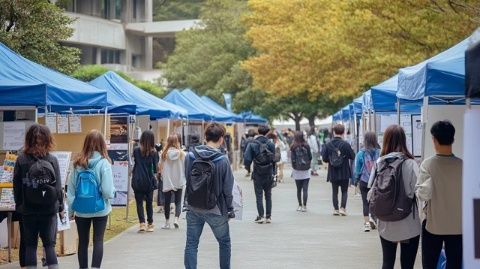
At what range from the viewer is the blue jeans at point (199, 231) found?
963cm

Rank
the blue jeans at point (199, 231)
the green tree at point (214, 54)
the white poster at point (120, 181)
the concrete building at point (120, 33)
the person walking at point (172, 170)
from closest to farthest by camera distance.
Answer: the blue jeans at point (199, 231)
the person walking at point (172, 170)
the white poster at point (120, 181)
the green tree at point (214, 54)
the concrete building at point (120, 33)

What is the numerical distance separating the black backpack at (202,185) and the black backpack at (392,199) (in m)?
1.83

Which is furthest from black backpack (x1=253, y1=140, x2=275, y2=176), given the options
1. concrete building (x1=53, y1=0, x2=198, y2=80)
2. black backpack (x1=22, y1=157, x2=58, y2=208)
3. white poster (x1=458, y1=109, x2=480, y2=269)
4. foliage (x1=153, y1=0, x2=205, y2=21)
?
foliage (x1=153, y1=0, x2=205, y2=21)

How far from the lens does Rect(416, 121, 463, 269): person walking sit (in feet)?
26.4

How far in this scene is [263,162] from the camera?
674 inches

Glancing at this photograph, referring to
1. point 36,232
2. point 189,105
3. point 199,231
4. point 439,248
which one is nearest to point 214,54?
point 189,105

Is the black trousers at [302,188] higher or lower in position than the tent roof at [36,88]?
lower

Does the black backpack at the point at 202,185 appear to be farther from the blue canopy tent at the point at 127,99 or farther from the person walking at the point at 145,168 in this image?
the blue canopy tent at the point at 127,99

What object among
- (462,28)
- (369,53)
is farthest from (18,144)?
(369,53)

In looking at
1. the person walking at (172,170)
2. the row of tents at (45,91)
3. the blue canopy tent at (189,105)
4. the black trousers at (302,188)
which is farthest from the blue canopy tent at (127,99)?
the blue canopy tent at (189,105)

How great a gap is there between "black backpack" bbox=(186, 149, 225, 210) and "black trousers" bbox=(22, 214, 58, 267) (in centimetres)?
150

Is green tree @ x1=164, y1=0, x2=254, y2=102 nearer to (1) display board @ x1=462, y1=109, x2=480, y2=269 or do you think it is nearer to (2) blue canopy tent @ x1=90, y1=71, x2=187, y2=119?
(2) blue canopy tent @ x1=90, y1=71, x2=187, y2=119

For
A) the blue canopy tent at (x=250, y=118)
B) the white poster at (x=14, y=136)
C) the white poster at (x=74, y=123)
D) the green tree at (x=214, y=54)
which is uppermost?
the green tree at (x=214, y=54)

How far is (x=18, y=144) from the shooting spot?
40.8ft
